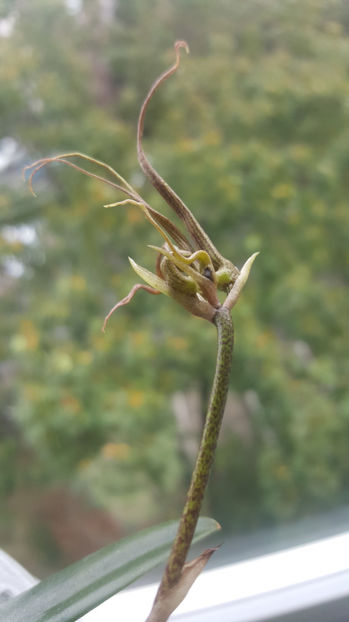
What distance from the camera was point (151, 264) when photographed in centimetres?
107

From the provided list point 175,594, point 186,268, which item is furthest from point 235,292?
point 175,594

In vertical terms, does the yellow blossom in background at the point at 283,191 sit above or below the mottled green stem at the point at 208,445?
above

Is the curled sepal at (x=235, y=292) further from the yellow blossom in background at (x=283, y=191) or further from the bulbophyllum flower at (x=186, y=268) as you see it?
the yellow blossom in background at (x=283, y=191)

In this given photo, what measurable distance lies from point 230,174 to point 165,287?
0.97 m

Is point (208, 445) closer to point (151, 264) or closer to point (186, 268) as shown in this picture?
point (186, 268)

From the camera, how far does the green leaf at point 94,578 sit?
29 cm

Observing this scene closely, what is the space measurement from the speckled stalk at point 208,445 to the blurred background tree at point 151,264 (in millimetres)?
709

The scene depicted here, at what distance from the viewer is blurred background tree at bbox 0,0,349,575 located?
982 mm

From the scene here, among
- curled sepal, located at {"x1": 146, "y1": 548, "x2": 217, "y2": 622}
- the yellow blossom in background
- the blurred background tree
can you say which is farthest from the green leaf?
the yellow blossom in background

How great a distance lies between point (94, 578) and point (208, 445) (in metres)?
0.16

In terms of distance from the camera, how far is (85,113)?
1258 mm

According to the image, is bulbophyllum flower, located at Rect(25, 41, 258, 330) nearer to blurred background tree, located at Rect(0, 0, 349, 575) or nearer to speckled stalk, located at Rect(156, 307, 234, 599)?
speckled stalk, located at Rect(156, 307, 234, 599)

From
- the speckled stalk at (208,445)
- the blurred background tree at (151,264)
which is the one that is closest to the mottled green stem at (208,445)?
the speckled stalk at (208,445)

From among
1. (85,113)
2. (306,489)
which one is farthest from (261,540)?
(85,113)
